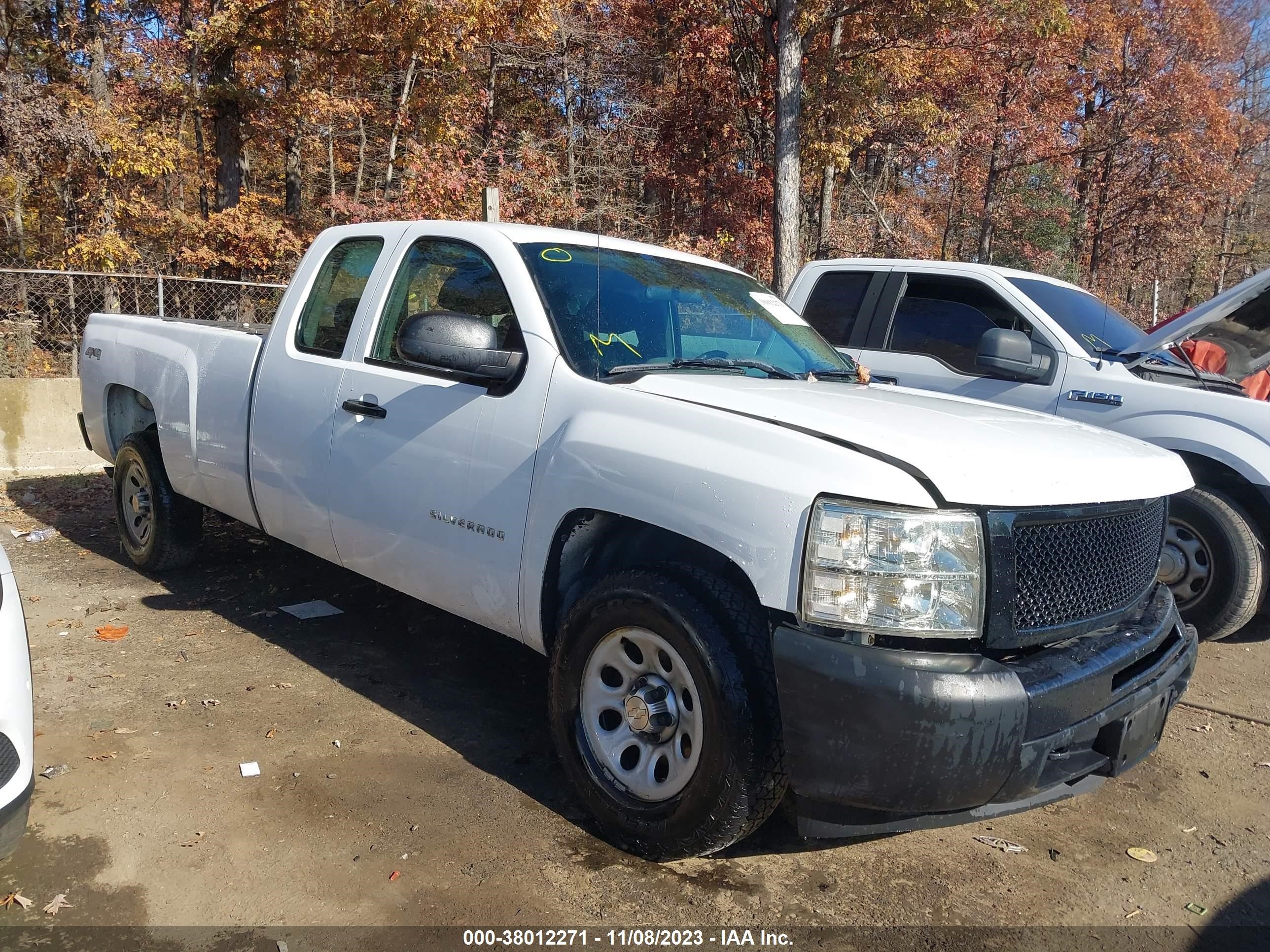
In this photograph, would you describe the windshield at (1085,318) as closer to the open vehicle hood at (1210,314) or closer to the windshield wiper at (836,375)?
the open vehicle hood at (1210,314)

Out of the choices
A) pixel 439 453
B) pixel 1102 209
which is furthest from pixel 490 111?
pixel 439 453

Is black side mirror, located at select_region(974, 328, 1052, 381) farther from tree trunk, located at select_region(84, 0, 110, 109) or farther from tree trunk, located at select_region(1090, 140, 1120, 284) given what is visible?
tree trunk, located at select_region(1090, 140, 1120, 284)

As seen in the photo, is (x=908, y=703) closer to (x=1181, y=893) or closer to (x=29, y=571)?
(x=1181, y=893)

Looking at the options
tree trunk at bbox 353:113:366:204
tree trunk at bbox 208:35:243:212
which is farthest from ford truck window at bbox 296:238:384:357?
tree trunk at bbox 353:113:366:204

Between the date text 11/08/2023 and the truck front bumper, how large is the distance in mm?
341

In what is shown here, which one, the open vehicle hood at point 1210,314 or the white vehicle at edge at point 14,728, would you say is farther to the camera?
the open vehicle hood at point 1210,314

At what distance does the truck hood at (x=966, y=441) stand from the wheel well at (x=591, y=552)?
0.45 m

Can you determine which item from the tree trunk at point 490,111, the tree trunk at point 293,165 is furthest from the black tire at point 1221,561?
the tree trunk at point 293,165

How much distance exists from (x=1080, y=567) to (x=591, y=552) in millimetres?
1532

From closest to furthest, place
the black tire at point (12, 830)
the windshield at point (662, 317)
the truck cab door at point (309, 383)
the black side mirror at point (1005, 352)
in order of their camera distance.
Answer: the black tire at point (12, 830) < the windshield at point (662, 317) < the truck cab door at point (309, 383) < the black side mirror at point (1005, 352)

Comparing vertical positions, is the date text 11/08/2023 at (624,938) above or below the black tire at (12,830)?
below

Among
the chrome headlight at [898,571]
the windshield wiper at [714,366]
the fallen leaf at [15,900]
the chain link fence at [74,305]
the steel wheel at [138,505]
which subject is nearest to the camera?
the chrome headlight at [898,571]

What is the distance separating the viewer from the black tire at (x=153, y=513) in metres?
5.70

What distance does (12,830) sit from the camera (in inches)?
95.0
